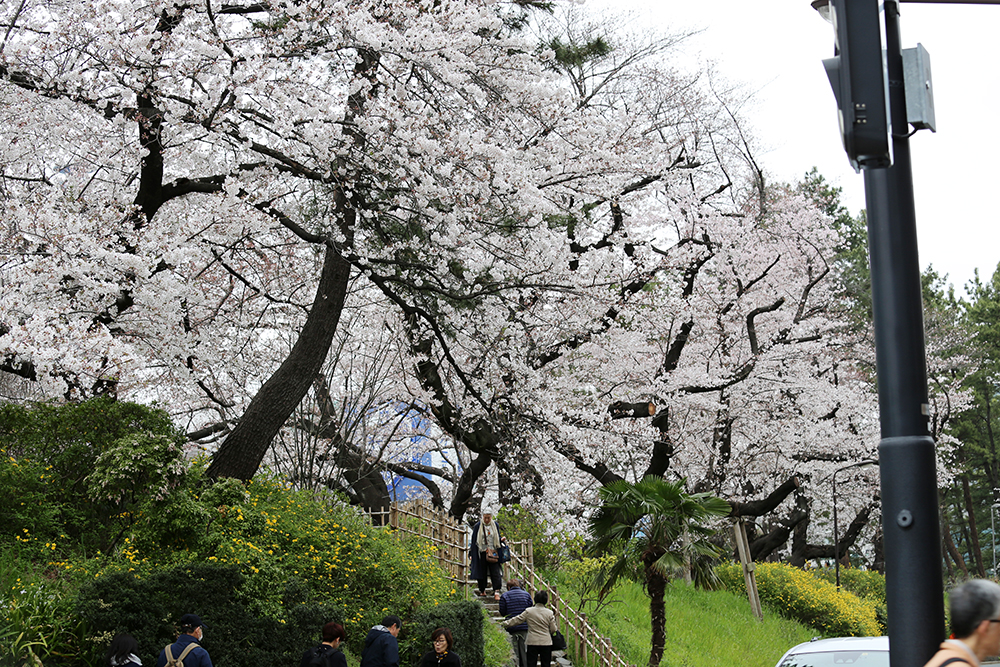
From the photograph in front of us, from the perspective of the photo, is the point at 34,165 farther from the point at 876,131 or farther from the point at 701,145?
the point at 701,145

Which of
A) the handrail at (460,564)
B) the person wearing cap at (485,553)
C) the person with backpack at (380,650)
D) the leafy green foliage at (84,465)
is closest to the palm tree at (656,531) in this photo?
the handrail at (460,564)

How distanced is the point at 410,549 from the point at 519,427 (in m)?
3.63

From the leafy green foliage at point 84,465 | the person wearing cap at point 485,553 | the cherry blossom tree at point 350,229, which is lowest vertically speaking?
the person wearing cap at point 485,553

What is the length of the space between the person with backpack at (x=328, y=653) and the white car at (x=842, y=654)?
399 cm

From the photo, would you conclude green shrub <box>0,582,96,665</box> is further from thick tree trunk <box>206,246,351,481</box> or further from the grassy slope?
the grassy slope

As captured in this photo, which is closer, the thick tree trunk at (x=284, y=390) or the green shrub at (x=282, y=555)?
the green shrub at (x=282, y=555)

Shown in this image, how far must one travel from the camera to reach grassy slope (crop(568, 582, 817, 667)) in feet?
52.0

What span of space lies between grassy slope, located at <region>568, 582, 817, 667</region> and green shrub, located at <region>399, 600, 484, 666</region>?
4.00m

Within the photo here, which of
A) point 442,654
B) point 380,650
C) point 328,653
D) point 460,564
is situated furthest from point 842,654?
point 460,564

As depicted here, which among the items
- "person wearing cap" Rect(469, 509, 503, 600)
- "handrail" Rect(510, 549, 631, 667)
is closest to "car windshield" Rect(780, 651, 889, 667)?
"handrail" Rect(510, 549, 631, 667)

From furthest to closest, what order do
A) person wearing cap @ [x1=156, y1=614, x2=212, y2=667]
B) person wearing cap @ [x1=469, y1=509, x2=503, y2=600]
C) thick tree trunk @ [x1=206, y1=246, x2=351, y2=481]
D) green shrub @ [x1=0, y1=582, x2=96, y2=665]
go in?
person wearing cap @ [x1=469, y1=509, x2=503, y2=600]
thick tree trunk @ [x1=206, y1=246, x2=351, y2=481]
green shrub @ [x1=0, y1=582, x2=96, y2=665]
person wearing cap @ [x1=156, y1=614, x2=212, y2=667]

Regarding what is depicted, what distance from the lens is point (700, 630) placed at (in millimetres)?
18359

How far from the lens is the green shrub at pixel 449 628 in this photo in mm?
11094

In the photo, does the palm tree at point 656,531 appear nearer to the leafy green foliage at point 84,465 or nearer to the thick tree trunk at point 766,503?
the leafy green foliage at point 84,465
